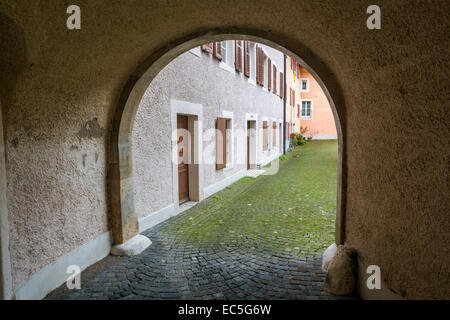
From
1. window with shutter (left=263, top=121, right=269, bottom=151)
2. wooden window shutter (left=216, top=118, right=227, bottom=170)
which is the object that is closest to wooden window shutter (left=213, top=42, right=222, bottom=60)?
wooden window shutter (left=216, top=118, right=227, bottom=170)

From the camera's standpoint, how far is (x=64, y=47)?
2.95m

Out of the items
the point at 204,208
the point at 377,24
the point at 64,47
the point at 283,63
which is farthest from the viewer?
the point at 283,63

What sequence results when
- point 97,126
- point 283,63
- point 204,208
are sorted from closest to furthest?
point 97,126, point 204,208, point 283,63

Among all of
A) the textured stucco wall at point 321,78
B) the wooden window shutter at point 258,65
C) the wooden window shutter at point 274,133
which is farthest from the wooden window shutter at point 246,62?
the textured stucco wall at point 321,78

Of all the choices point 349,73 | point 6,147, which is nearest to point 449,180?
point 349,73

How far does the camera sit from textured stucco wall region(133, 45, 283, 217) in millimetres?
5348

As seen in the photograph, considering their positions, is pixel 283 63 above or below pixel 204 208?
above

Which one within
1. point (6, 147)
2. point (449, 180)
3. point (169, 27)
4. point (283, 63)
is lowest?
point (449, 180)

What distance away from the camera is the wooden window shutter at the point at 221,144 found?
27.8ft

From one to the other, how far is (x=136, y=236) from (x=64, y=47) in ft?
9.45

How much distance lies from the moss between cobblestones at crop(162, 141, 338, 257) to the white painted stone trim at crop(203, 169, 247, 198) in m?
0.17

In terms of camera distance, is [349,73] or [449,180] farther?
[349,73]

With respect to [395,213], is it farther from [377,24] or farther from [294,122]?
[294,122]

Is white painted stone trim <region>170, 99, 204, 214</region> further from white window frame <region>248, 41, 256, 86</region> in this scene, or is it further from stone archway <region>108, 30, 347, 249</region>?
white window frame <region>248, 41, 256, 86</region>
